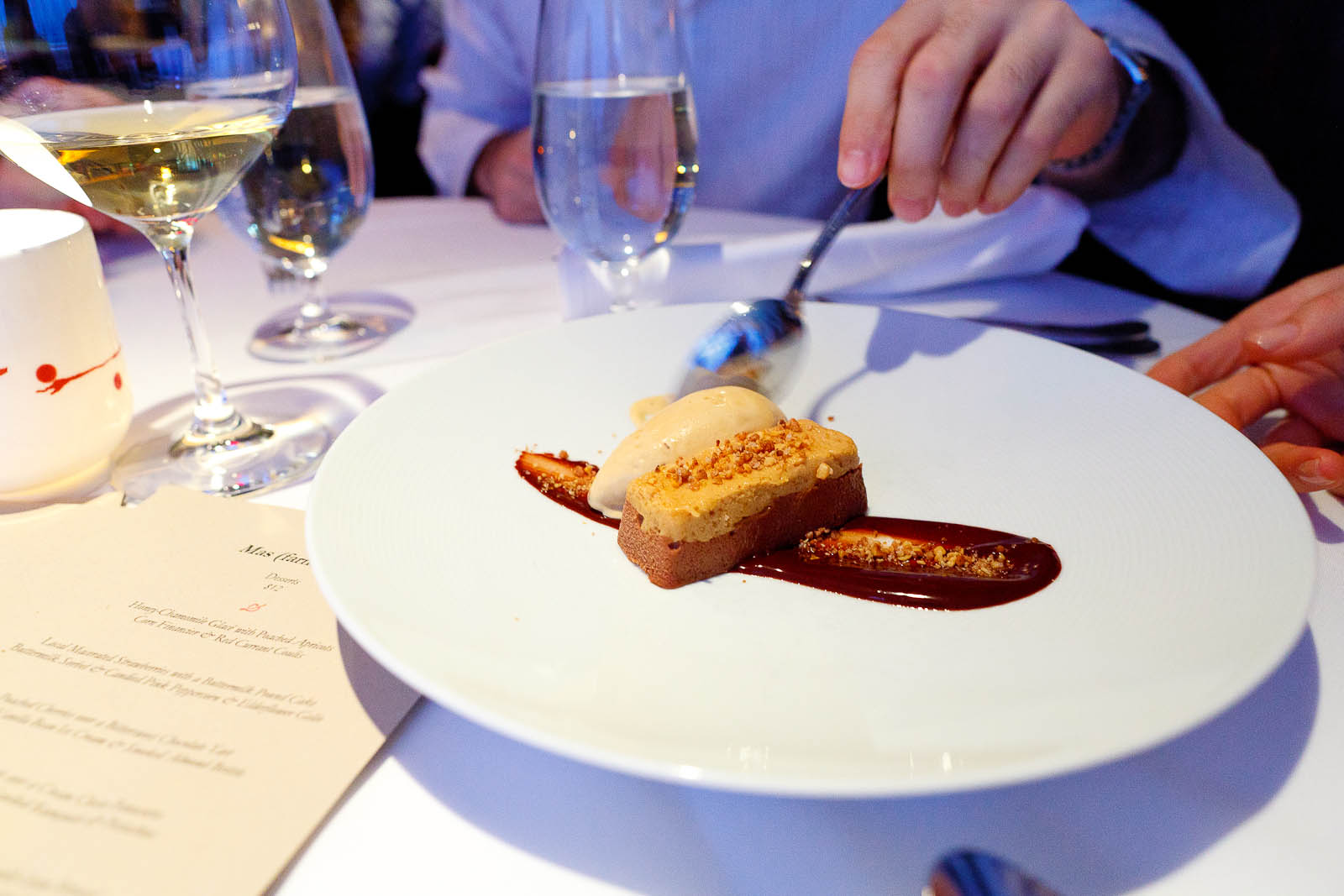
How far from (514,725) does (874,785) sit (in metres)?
0.22

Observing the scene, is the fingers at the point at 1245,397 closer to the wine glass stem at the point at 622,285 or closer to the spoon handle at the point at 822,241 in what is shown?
the spoon handle at the point at 822,241

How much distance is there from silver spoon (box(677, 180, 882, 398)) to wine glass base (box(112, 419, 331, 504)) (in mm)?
517

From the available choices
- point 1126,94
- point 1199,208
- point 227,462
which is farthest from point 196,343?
point 1199,208

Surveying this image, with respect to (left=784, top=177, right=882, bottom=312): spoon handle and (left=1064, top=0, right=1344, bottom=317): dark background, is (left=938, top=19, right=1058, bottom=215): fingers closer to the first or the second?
(left=784, top=177, right=882, bottom=312): spoon handle

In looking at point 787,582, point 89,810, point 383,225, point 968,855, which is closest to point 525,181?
point 383,225

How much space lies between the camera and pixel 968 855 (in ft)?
1.70

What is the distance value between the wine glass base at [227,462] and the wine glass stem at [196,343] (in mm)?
20

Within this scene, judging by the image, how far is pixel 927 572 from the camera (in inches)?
31.6

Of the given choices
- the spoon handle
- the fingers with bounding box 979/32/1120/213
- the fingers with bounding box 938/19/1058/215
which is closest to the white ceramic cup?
the spoon handle

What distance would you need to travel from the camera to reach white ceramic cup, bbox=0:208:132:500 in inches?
36.8

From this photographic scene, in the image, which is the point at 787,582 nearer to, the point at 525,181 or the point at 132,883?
the point at 132,883

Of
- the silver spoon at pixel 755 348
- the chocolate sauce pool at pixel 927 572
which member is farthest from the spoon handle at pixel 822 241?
the chocolate sauce pool at pixel 927 572

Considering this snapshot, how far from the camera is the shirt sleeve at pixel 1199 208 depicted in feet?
6.17

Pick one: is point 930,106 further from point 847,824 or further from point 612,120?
point 847,824
